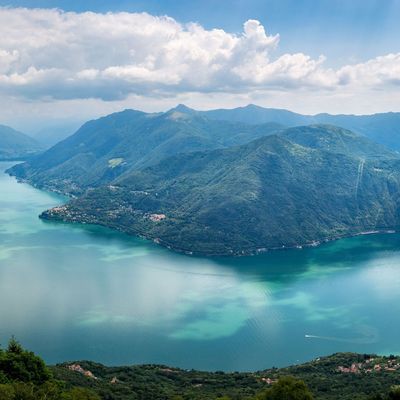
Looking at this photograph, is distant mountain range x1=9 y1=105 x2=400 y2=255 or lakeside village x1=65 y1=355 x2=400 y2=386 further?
distant mountain range x1=9 y1=105 x2=400 y2=255

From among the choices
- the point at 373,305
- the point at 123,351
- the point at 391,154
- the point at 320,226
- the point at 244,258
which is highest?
the point at 391,154

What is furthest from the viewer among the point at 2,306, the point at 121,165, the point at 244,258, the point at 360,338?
the point at 121,165

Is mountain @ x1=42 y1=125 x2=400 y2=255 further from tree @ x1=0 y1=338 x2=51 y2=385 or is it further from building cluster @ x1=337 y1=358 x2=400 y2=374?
tree @ x1=0 y1=338 x2=51 y2=385

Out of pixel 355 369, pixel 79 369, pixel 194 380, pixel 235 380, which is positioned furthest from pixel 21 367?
pixel 355 369

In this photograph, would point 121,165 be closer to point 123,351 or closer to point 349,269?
point 349,269

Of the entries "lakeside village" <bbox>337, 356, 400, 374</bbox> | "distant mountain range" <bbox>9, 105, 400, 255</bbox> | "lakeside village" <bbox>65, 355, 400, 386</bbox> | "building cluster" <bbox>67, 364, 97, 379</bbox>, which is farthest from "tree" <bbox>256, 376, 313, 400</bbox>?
"distant mountain range" <bbox>9, 105, 400, 255</bbox>

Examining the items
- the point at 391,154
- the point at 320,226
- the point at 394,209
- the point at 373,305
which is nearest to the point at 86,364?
the point at 373,305
